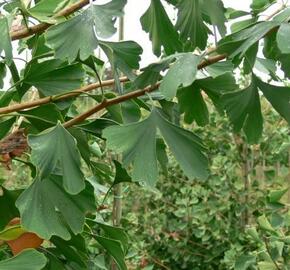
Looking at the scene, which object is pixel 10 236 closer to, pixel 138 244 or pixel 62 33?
pixel 62 33

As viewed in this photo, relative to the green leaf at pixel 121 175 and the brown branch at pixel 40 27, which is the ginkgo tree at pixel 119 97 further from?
the green leaf at pixel 121 175

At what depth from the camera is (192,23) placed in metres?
0.74

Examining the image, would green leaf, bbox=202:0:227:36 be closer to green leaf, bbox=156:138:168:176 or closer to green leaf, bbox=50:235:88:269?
green leaf, bbox=156:138:168:176

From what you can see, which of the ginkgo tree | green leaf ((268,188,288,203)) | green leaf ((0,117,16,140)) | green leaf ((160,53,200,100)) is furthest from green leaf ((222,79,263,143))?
green leaf ((268,188,288,203))

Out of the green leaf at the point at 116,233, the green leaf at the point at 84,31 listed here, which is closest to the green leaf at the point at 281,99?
the green leaf at the point at 84,31

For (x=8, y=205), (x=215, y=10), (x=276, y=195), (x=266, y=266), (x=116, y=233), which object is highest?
(x=215, y=10)

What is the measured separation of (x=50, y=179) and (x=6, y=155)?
94mm

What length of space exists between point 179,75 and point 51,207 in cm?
24

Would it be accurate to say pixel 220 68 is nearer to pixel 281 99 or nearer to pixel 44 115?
pixel 281 99

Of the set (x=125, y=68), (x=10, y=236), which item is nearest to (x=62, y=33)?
(x=125, y=68)

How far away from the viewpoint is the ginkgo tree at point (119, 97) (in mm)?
680

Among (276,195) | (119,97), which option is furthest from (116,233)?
(276,195)

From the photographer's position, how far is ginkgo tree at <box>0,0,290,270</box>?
68cm

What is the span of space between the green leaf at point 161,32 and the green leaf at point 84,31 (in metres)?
0.11
